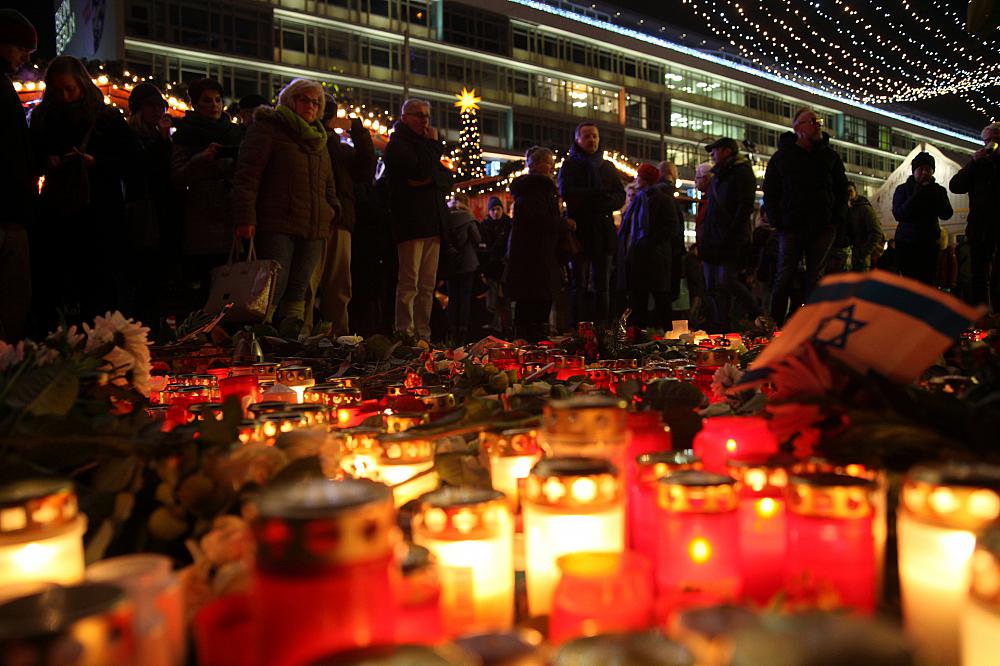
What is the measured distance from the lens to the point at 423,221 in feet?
17.2

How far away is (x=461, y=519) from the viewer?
74 cm

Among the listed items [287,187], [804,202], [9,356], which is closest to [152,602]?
[9,356]

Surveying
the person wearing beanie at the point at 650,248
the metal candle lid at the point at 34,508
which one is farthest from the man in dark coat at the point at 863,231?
the metal candle lid at the point at 34,508

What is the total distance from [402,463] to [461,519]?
1.31 ft

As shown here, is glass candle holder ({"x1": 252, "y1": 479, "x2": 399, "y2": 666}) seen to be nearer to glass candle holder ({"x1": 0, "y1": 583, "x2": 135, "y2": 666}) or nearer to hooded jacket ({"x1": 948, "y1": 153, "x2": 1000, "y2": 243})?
glass candle holder ({"x1": 0, "y1": 583, "x2": 135, "y2": 666})

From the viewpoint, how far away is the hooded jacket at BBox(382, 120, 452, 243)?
5.24 metres

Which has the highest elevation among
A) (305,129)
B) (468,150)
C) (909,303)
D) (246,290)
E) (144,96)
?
(468,150)

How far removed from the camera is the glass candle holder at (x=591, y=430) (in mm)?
905

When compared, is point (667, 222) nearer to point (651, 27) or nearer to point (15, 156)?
point (15, 156)

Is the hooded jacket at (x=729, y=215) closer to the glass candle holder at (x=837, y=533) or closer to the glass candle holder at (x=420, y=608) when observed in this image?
the glass candle holder at (x=837, y=533)

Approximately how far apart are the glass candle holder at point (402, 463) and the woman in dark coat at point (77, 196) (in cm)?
309

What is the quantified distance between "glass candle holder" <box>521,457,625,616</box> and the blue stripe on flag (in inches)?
16.5

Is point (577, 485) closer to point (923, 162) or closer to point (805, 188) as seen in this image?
point (805, 188)

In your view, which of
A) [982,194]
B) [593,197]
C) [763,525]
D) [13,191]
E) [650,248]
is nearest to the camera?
[763,525]
